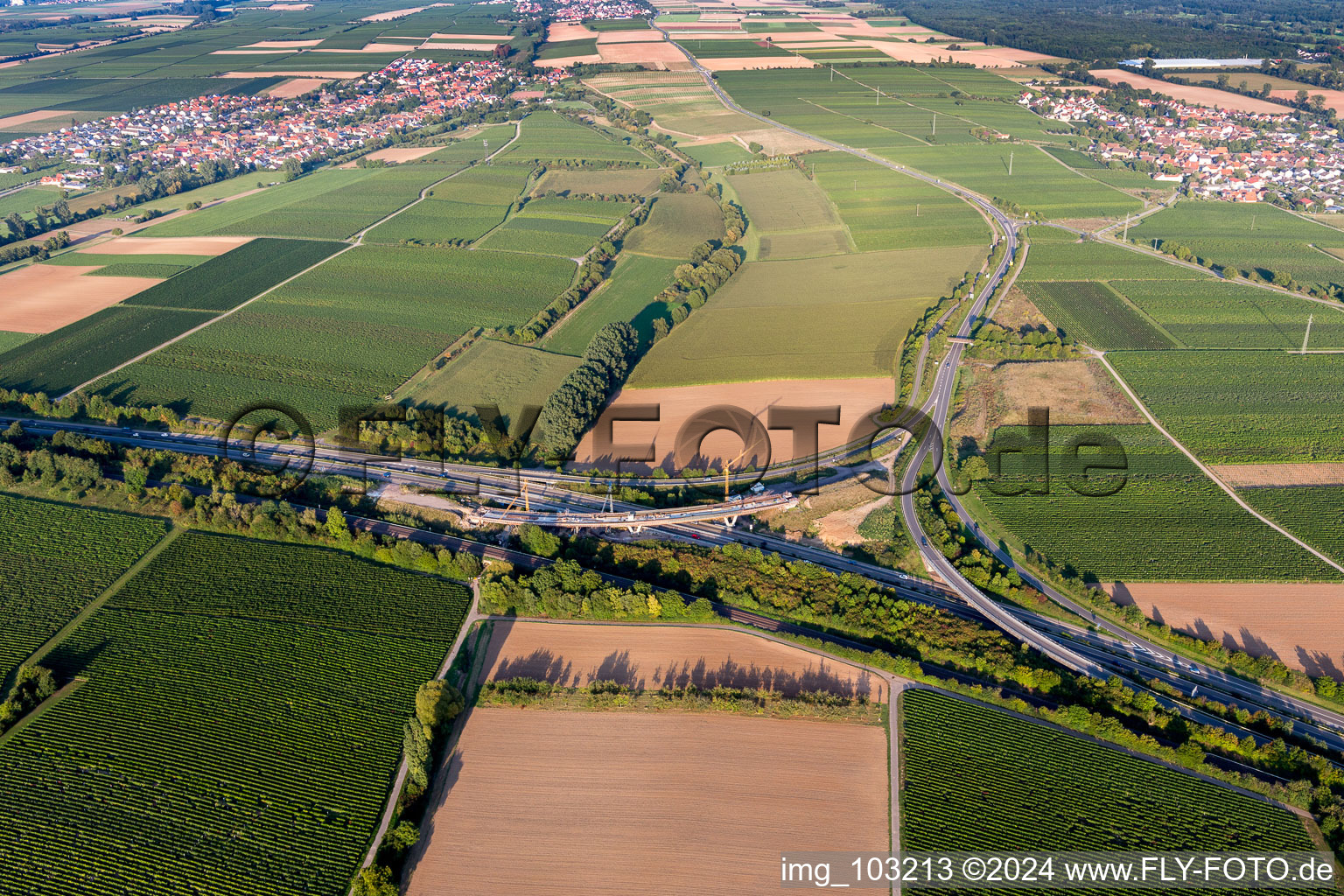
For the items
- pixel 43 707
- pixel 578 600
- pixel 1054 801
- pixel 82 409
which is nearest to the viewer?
pixel 1054 801

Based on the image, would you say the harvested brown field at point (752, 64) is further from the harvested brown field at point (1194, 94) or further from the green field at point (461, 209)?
the green field at point (461, 209)

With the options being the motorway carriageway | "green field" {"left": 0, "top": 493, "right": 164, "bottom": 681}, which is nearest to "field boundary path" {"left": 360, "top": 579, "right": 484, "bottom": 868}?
the motorway carriageway

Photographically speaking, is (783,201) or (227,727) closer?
(227,727)

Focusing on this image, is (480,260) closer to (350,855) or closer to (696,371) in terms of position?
(696,371)

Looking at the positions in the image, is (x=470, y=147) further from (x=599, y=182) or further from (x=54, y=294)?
Result: (x=54, y=294)

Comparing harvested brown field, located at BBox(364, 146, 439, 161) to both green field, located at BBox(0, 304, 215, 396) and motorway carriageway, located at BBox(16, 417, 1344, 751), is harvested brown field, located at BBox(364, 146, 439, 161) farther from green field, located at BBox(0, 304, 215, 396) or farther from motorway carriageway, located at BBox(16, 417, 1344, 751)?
motorway carriageway, located at BBox(16, 417, 1344, 751)

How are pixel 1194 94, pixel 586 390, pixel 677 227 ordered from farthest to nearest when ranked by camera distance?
pixel 1194 94 < pixel 677 227 < pixel 586 390

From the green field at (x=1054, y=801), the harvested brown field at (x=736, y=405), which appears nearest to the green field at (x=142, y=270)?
the harvested brown field at (x=736, y=405)

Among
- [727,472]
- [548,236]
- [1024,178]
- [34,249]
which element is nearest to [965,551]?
[727,472]
